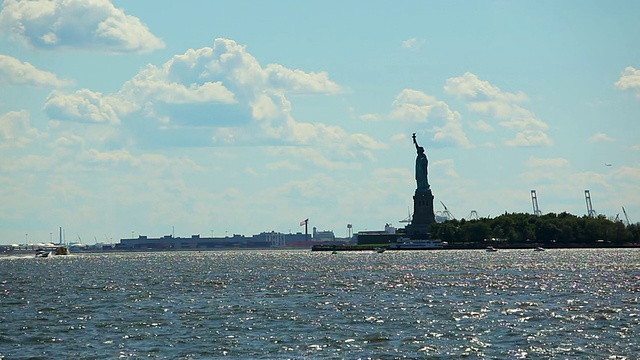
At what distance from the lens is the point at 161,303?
92.2 metres

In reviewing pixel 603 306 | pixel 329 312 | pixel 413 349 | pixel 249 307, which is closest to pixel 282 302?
pixel 249 307

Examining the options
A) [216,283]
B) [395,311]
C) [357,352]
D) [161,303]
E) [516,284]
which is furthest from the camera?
[216,283]

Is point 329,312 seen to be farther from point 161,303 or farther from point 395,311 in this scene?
point 161,303

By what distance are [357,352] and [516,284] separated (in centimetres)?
5794

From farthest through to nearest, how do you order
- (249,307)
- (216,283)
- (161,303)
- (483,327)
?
(216,283) → (161,303) → (249,307) → (483,327)

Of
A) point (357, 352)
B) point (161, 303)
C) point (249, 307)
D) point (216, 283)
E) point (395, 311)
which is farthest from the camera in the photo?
point (216, 283)

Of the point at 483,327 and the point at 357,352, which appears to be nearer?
the point at 357,352

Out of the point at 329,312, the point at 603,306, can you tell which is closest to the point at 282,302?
the point at 329,312

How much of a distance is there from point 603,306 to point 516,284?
30.8 m

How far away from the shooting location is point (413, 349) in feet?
191

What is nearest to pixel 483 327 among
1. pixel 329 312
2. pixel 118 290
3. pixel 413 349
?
pixel 413 349

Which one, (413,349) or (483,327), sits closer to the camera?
(413,349)

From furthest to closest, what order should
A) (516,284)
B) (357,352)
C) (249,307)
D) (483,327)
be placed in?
(516,284)
(249,307)
(483,327)
(357,352)

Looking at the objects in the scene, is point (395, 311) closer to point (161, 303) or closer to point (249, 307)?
point (249, 307)
